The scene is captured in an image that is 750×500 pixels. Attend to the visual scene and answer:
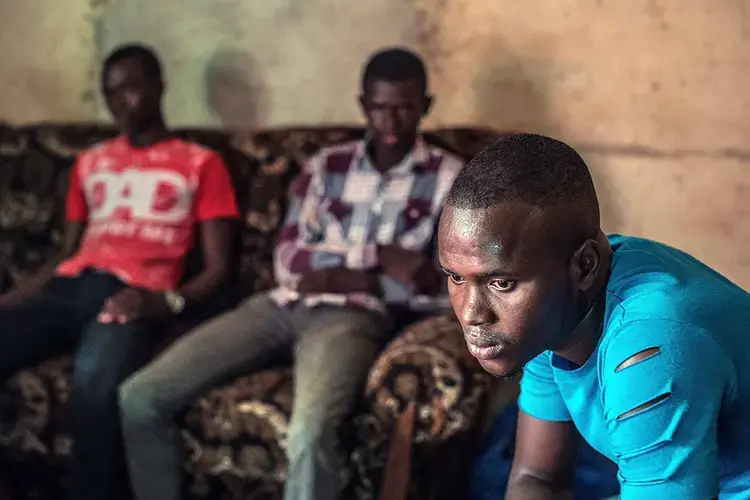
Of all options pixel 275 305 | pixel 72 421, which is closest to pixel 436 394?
pixel 275 305

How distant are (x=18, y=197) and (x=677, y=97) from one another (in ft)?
7.03

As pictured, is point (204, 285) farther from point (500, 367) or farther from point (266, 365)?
point (500, 367)

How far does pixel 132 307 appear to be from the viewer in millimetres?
2039

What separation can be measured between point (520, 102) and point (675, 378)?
5.87 feet

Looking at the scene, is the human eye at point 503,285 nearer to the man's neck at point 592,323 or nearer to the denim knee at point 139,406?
the man's neck at point 592,323

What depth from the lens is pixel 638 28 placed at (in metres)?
2.30

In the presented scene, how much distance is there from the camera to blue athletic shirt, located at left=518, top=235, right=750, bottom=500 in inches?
34.0

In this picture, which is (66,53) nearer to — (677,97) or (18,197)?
(18,197)

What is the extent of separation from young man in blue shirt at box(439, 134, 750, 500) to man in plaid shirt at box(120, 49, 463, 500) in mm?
827

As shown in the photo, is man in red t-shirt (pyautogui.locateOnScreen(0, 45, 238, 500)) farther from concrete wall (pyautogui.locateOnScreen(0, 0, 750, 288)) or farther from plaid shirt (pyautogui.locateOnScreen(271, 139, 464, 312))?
concrete wall (pyautogui.locateOnScreen(0, 0, 750, 288))

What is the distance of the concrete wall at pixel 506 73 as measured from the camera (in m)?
2.27

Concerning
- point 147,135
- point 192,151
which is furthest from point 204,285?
point 147,135

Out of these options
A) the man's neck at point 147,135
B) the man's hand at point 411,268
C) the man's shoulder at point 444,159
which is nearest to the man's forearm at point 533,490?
the man's hand at point 411,268

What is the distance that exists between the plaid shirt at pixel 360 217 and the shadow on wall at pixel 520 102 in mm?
447
